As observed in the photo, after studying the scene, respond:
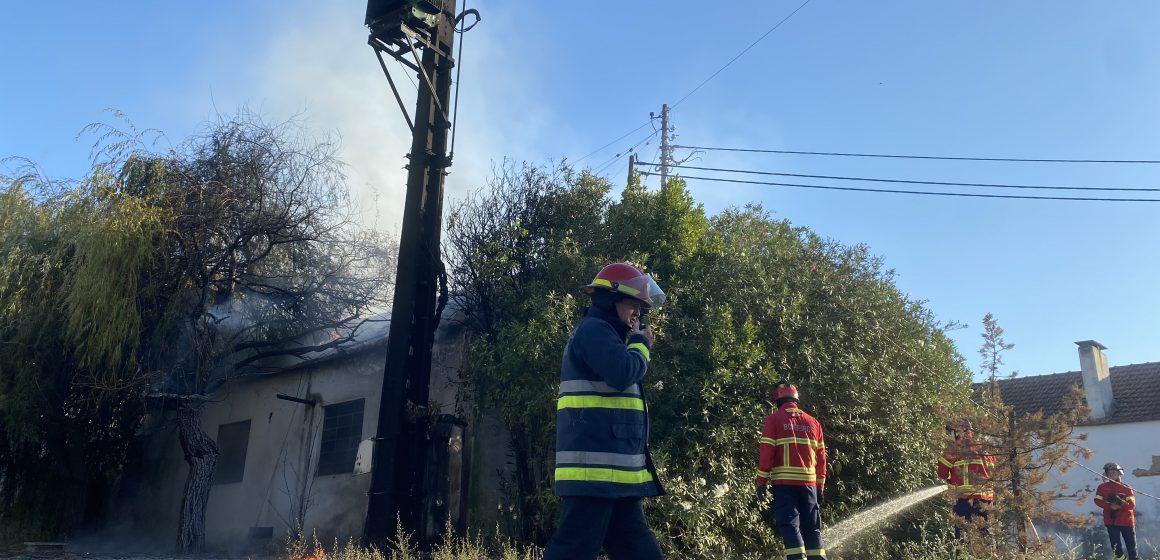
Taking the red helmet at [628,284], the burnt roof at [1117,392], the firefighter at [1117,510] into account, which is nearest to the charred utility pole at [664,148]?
the burnt roof at [1117,392]

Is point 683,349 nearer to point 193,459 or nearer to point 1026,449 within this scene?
point 1026,449

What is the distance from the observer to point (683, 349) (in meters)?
8.28

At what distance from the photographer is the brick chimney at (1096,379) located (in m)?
21.0

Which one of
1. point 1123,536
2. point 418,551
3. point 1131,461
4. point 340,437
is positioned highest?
point 1131,461

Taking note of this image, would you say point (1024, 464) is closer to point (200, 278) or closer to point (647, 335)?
point (647, 335)

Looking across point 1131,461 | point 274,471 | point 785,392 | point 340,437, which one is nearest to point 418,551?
point 785,392

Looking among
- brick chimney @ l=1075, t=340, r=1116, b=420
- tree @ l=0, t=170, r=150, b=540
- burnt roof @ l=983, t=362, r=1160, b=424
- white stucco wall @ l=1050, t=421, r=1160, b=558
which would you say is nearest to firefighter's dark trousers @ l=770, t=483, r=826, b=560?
tree @ l=0, t=170, r=150, b=540

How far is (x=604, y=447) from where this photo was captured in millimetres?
3648

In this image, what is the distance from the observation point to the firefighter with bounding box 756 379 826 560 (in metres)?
6.28

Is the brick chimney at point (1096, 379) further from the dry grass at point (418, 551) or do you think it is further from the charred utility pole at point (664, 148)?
the dry grass at point (418, 551)

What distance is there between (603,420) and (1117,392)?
22784 mm

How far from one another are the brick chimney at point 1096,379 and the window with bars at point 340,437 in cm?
1860

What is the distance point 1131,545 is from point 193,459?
12.5 m

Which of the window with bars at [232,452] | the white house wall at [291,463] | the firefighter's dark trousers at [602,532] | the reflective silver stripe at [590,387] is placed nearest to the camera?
the firefighter's dark trousers at [602,532]
